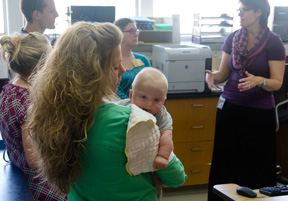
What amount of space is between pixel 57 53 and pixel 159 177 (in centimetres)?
49

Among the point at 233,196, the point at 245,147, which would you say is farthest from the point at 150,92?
the point at 245,147

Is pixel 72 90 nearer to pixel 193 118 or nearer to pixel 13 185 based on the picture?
pixel 13 185

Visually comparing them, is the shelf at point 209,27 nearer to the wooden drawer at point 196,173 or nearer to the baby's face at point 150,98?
the wooden drawer at point 196,173

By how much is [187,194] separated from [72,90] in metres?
2.84

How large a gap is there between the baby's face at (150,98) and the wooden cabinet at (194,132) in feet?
6.84

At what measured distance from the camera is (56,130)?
3.43 feet

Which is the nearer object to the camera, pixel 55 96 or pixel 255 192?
pixel 55 96

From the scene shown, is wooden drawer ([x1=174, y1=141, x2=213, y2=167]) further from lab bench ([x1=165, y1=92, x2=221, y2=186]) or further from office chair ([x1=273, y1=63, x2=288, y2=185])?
office chair ([x1=273, y1=63, x2=288, y2=185])

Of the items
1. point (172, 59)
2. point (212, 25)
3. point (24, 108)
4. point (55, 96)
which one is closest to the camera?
point (55, 96)

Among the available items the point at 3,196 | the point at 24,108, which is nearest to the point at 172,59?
the point at 24,108

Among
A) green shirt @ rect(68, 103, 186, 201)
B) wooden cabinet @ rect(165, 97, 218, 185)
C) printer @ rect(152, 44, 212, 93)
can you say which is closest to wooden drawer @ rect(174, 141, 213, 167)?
wooden cabinet @ rect(165, 97, 218, 185)

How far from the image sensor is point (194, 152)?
3598 millimetres

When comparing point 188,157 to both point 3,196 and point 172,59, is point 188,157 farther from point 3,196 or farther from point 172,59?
point 3,196

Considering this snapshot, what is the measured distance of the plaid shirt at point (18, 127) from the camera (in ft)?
5.10
